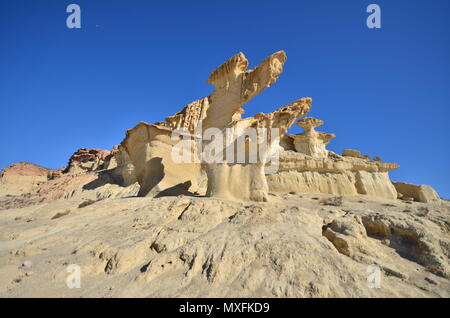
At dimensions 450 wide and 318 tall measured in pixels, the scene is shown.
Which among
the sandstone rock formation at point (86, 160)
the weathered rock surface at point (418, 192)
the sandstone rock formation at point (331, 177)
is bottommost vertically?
the weathered rock surface at point (418, 192)

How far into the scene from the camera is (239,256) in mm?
3623

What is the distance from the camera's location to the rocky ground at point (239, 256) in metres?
3.06

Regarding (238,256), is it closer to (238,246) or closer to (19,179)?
(238,246)

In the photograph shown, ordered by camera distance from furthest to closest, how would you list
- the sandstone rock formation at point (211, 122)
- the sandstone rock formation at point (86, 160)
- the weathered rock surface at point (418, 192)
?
the sandstone rock formation at point (86, 160) → the weathered rock surface at point (418, 192) → the sandstone rock formation at point (211, 122)

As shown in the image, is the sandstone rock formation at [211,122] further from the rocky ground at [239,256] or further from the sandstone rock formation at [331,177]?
the sandstone rock formation at [331,177]

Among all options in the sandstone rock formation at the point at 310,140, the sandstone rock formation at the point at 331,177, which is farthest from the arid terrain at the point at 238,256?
the sandstone rock formation at the point at 310,140

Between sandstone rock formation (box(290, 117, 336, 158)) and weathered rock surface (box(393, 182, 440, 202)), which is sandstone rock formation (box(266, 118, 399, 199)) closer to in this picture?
weathered rock surface (box(393, 182, 440, 202))

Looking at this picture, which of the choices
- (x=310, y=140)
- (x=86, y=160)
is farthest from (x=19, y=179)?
(x=310, y=140)

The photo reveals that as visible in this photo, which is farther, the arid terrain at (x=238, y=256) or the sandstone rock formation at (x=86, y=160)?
the sandstone rock formation at (x=86, y=160)

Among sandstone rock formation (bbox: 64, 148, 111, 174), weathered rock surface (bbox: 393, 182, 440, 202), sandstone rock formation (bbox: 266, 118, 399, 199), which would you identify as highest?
sandstone rock formation (bbox: 64, 148, 111, 174)

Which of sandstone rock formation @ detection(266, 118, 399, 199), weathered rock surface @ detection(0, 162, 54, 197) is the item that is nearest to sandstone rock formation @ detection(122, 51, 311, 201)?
sandstone rock formation @ detection(266, 118, 399, 199)

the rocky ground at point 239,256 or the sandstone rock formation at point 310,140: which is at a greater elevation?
the sandstone rock formation at point 310,140

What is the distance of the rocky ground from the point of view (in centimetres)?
306

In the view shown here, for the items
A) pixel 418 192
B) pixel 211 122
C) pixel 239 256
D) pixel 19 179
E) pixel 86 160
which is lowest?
pixel 418 192
